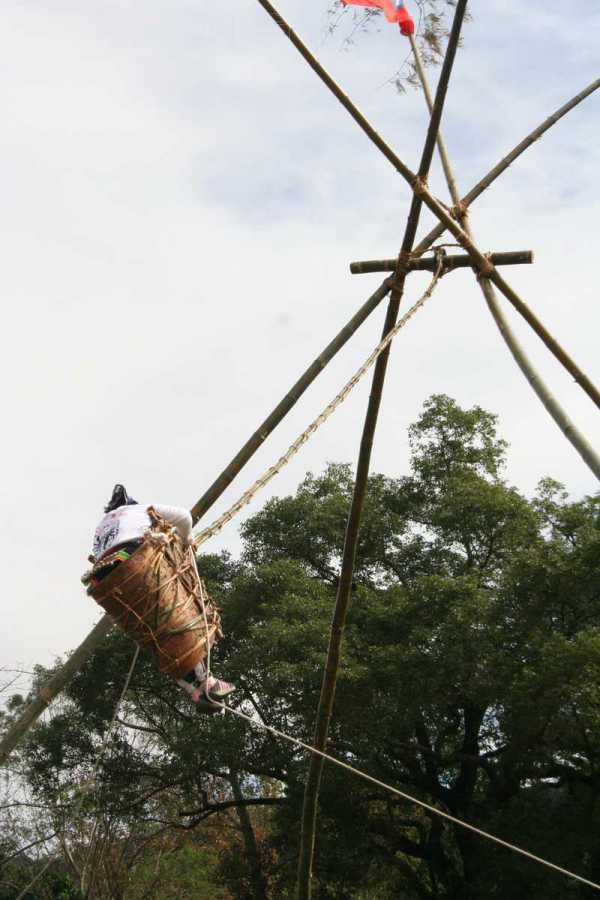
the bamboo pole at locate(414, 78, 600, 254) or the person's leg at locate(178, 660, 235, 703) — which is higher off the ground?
the bamboo pole at locate(414, 78, 600, 254)

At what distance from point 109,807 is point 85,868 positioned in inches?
59.7

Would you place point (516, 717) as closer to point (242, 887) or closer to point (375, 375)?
point (242, 887)

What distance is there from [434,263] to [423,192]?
336 millimetres

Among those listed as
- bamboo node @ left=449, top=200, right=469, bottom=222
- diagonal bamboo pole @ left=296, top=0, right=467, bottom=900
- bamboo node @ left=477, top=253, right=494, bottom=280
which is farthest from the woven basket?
bamboo node @ left=449, top=200, right=469, bottom=222

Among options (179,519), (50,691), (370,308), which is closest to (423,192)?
(370,308)

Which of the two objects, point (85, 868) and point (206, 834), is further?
point (206, 834)

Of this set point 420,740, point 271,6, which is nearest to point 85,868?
point 420,740

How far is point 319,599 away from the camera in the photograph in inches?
441

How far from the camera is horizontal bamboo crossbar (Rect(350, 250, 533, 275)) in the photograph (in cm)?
375

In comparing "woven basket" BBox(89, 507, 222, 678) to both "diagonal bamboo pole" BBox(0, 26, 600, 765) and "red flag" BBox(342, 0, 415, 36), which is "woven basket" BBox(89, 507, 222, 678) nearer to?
"diagonal bamboo pole" BBox(0, 26, 600, 765)

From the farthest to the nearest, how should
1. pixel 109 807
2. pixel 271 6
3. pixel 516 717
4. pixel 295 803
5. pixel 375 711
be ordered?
1. pixel 109 807
2. pixel 295 803
3. pixel 375 711
4. pixel 516 717
5. pixel 271 6

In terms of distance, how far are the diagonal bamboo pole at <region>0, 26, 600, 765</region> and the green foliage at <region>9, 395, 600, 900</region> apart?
18.4 feet

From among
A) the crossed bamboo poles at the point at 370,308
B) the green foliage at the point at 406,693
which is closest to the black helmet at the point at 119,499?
the crossed bamboo poles at the point at 370,308

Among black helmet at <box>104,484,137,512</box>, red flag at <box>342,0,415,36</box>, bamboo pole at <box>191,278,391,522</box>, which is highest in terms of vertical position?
red flag at <box>342,0,415,36</box>
